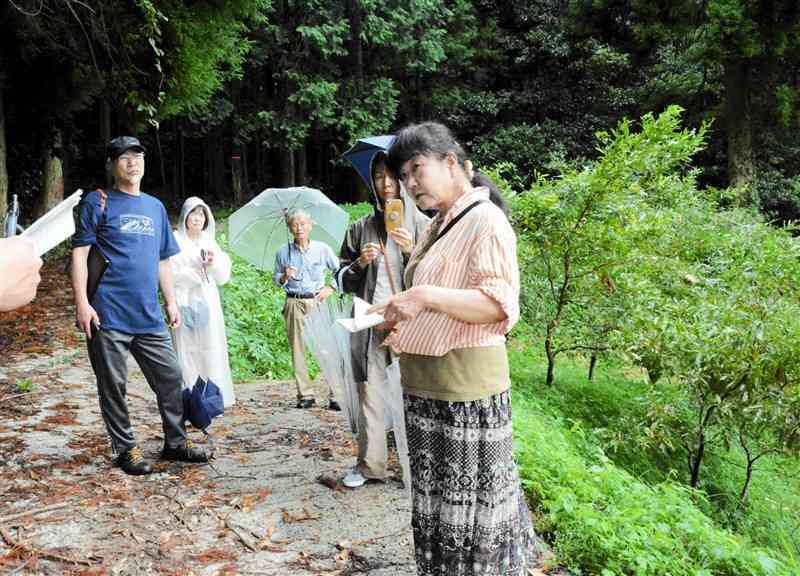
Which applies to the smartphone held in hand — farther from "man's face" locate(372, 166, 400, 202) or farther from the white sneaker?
the white sneaker

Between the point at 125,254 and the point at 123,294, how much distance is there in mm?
234

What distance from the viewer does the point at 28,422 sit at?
18.1 feet

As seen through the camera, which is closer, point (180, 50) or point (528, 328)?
point (180, 50)

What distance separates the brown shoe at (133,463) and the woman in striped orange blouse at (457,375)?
7.85 ft

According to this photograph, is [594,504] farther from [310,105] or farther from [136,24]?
[310,105]

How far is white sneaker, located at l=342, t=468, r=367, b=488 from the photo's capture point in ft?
13.5

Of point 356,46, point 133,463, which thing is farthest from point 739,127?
point 133,463

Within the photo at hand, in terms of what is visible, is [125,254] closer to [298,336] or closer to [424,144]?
[424,144]

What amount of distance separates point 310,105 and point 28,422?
1585cm

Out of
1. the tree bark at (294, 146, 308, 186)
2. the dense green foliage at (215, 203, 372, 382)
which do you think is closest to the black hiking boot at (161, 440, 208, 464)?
the dense green foliage at (215, 203, 372, 382)

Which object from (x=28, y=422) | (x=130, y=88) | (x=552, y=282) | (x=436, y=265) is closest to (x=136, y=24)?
(x=130, y=88)

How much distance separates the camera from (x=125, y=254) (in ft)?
13.6

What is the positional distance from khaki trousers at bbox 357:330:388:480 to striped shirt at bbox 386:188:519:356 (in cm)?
159

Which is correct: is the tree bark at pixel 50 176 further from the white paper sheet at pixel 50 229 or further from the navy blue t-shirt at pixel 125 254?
the white paper sheet at pixel 50 229
